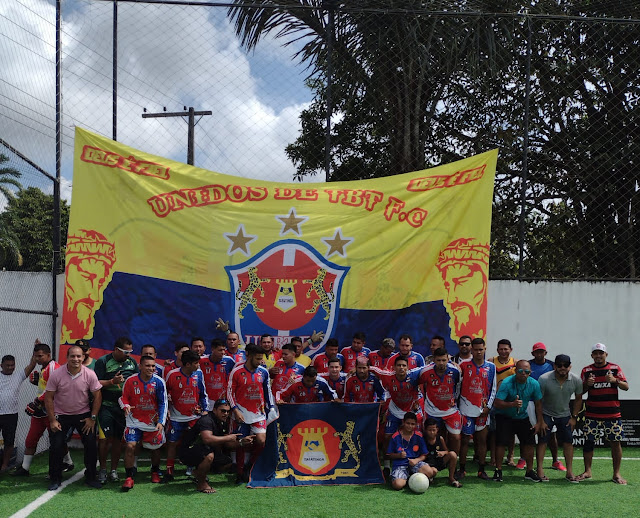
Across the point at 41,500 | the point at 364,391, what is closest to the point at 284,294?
the point at 364,391

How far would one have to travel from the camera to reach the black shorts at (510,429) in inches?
291

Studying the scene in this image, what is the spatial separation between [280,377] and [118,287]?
2535 mm

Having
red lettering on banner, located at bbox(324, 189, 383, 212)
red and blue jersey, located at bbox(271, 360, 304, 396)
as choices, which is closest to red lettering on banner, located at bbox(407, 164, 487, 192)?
red lettering on banner, located at bbox(324, 189, 383, 212)

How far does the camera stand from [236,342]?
7.93m

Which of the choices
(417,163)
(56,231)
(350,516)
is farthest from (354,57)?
(350,516)

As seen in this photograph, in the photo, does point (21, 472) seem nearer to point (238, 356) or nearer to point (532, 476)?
point (238, 356)

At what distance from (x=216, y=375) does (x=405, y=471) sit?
8.12ft

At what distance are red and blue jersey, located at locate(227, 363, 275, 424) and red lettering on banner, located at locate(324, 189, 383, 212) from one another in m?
2.84

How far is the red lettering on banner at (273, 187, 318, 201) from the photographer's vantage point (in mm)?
8773

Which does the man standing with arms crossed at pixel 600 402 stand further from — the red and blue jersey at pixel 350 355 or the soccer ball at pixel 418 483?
the red and blue jersey at pixel 350 355

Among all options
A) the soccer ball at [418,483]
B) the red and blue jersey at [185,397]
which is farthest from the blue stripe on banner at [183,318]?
the soccer ball at [418,483]

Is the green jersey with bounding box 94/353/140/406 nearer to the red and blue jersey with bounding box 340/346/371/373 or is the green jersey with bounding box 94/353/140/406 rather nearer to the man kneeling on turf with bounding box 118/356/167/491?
the man kneeling on turf with bounding box 118/356/167/491

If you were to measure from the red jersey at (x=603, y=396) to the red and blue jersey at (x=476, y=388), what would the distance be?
1141 millimetres

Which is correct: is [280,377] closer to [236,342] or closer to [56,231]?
[236,342]
